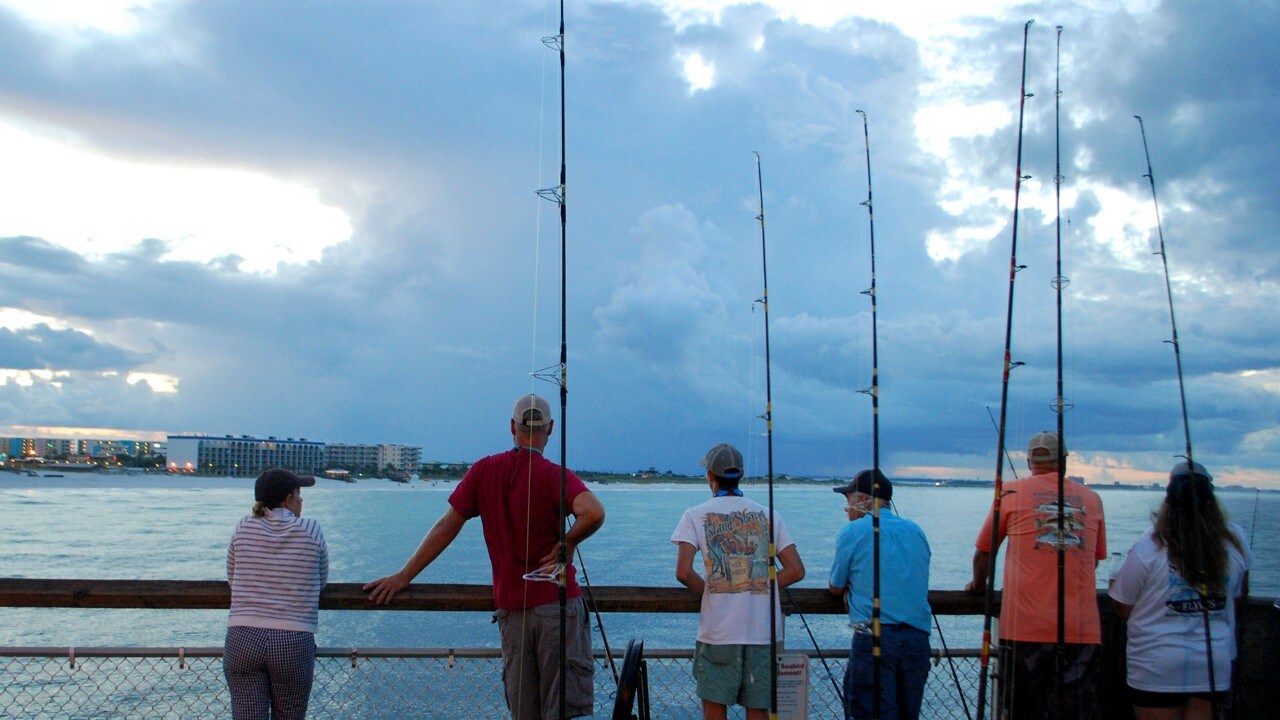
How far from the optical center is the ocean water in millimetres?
15305

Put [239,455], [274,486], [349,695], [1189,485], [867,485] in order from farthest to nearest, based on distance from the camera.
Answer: [239,455], [349,695], [867,485], [274,486], [1189,485]

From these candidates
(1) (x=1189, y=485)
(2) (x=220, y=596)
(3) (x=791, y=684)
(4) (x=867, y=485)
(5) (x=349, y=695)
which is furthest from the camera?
(5) (x=349, y=695)

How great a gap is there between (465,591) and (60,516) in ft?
156

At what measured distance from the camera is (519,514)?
128 inches

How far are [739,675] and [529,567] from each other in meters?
0.88

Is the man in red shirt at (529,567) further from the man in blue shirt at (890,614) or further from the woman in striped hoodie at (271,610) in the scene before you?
the man in blue shirt at (890,614)

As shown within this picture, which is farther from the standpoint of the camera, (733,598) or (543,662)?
(733,598)

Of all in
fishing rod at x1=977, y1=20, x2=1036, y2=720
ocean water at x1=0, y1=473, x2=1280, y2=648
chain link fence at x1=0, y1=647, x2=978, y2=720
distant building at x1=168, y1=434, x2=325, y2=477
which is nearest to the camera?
fishing rod at x1=977, y1=20, x2=1036, y2=720

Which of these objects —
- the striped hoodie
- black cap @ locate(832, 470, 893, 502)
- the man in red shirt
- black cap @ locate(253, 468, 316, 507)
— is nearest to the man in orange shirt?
black cap @ locate(832, 470, 893, 502)

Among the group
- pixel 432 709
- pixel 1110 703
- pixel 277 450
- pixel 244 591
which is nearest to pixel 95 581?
pixel 244 591

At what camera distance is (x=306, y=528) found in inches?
126

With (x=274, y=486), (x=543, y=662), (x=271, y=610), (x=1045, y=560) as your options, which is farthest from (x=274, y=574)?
(x=1045, y=560)

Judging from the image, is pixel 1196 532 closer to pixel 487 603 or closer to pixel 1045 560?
pixel 1045 560

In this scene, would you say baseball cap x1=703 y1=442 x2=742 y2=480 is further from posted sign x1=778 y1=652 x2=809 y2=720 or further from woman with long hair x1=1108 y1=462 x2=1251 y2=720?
woman with long hair x1=1108 y1=462 x2=1251 y2=720
